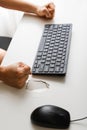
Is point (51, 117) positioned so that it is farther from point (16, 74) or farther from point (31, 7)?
point (31, 7)

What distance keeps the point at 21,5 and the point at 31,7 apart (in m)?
0.05

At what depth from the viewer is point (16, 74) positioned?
0.83 m

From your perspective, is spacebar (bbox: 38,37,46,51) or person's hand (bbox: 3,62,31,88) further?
spacebar (bbox: 38,37,46,51)

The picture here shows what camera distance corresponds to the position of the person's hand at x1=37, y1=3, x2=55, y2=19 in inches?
44.1

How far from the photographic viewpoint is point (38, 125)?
2.27ft

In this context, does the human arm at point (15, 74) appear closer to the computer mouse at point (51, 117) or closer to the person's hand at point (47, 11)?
the computer mouse at point (51, 117)

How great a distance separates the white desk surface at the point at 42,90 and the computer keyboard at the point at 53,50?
20mm

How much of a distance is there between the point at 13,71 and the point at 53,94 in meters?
0.16

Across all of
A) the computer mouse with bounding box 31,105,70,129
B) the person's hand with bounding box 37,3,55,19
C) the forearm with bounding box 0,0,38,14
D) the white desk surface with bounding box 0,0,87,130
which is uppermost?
the forearm with bounding box 0,0,38,14

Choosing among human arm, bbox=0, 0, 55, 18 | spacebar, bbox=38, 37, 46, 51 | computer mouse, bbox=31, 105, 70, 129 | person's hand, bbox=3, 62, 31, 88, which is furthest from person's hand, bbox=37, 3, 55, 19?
computer mouse, bbox=31, 105, 70, 129

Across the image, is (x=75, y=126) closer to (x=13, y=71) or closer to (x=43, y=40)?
(x=13, y=71)

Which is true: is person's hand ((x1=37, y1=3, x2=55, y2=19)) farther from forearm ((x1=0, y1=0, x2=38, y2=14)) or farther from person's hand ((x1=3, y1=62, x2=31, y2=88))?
person's hand ((x1=3, y1=62, x2=31, y2=88))

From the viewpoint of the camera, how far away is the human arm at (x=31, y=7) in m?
1.12

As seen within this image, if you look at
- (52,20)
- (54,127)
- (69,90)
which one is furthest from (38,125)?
(52,20)
